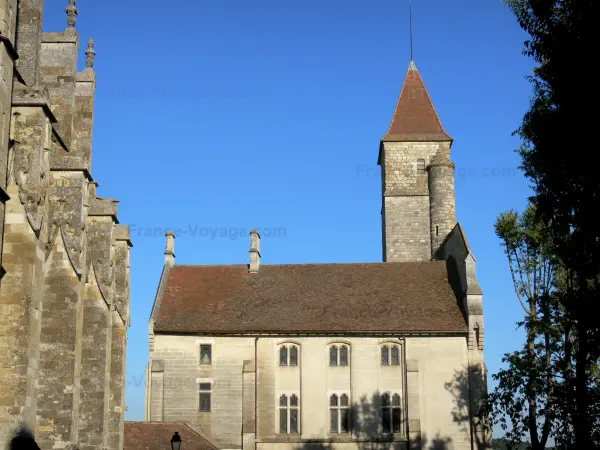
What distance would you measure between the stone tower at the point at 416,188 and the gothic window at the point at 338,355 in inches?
478

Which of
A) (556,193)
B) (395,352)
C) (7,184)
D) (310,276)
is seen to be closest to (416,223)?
(310,276)

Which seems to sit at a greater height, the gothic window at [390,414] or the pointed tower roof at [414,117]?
the pointed tower roof at [414,117]

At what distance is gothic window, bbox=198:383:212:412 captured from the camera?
44.3 metres

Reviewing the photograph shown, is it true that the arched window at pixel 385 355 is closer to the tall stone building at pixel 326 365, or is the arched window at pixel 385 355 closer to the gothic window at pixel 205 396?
the tall stone building at pixel 326 365

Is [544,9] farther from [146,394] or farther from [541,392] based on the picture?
[146,394]

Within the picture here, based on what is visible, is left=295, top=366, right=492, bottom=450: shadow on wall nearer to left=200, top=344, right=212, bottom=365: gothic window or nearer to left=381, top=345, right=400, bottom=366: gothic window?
left=381, top=345, right=400, bottom=366: gothic window

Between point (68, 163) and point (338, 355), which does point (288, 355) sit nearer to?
point (338, 355)

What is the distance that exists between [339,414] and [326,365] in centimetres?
250

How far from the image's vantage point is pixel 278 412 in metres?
44.2

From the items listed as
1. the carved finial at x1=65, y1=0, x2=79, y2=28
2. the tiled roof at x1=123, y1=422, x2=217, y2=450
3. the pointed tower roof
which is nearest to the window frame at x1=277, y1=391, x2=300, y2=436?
the tiled roof at x1=123, y1=422, x2=217, y2=450

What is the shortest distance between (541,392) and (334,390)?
13355mm

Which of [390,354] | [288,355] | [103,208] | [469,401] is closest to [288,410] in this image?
[288,355]

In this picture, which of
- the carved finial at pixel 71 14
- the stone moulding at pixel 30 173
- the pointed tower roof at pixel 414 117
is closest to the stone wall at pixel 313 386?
the pointed tower roof at pixel 414 117

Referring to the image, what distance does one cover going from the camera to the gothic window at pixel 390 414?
43.8 meters
